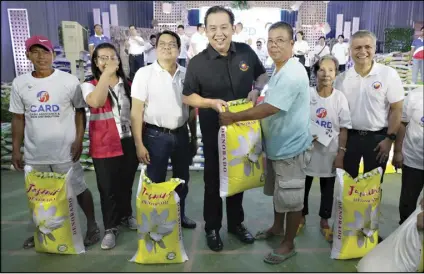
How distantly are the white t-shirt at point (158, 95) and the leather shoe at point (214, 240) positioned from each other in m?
0.83

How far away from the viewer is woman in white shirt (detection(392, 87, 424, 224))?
2061mm

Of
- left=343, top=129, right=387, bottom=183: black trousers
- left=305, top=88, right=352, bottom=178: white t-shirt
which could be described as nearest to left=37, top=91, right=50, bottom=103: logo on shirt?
left=305, top=88, right=352, bottom=178: white t-shirt

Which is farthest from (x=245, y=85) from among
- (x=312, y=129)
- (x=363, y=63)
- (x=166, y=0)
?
(x=166, y=0)

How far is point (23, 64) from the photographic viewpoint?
300 centimetres

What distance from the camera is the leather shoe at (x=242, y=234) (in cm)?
257

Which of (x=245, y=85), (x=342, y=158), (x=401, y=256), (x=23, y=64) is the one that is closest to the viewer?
(x=401, y=256)

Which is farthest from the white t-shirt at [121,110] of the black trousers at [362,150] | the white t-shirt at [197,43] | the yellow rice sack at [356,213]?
the white t-shirt at [197,43]

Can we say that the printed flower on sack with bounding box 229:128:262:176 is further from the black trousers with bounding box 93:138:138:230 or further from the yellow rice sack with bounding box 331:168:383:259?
the black trousers with bounding box 93:138:138:230

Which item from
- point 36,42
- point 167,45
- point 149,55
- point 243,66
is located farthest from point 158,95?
point 149,55

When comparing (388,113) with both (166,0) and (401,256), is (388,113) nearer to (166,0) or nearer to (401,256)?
(401,256)

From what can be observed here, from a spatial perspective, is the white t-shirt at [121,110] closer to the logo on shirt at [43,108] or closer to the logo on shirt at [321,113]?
the logo on shirt at [43,108]

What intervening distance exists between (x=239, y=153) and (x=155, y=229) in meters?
0.75

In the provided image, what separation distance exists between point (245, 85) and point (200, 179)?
2.13 meters

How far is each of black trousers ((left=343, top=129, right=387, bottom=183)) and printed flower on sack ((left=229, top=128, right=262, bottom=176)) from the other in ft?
2.38
